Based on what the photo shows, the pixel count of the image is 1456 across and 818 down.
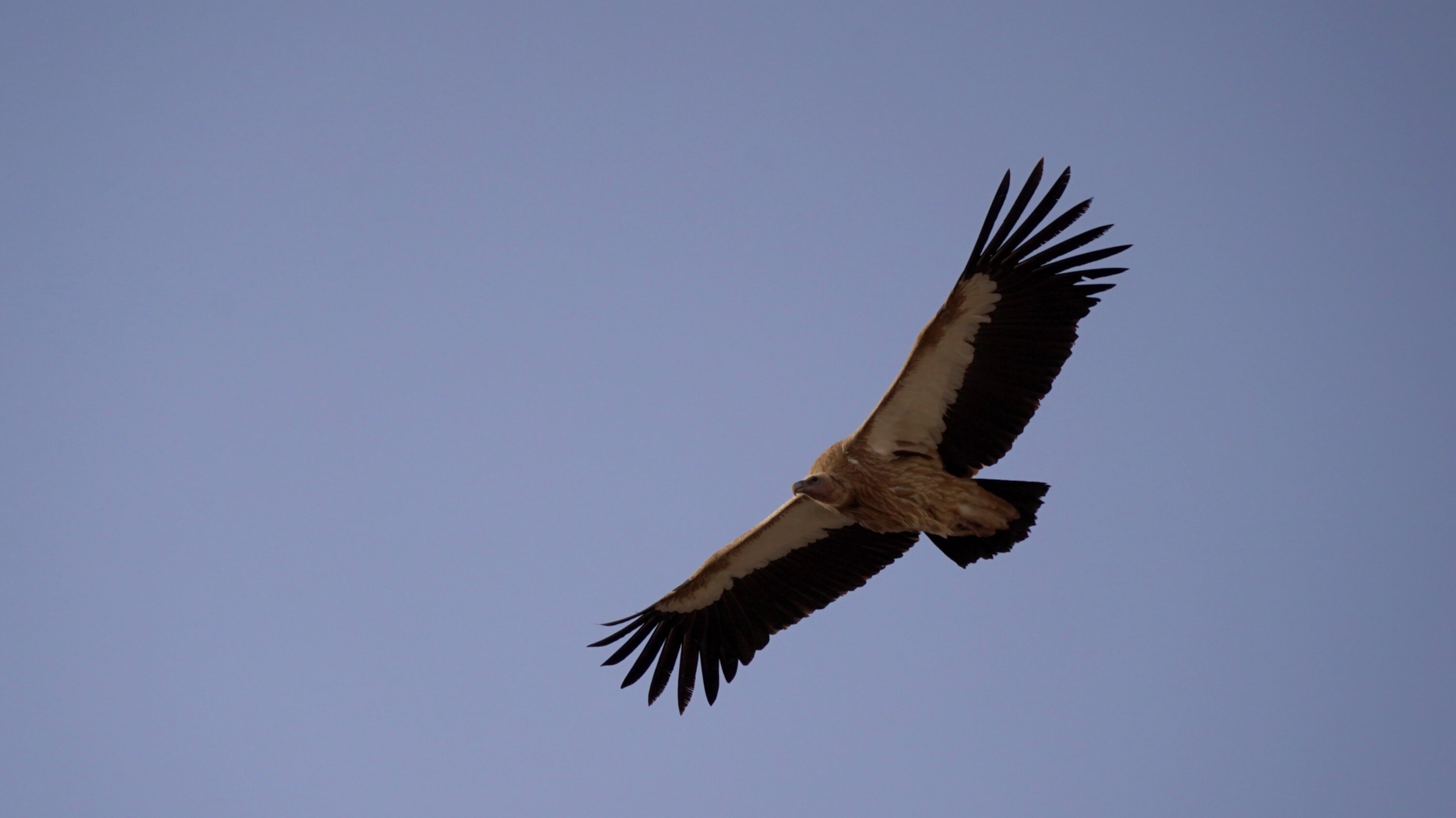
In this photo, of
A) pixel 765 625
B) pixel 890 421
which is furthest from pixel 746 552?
pixel 890 421

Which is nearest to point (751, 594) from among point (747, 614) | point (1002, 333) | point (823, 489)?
point (747, 614)

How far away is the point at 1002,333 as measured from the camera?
11.7 m

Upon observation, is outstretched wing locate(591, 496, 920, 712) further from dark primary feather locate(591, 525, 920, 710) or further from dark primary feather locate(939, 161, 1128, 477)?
dark primary feather locate(939, 161, 1128, 477)

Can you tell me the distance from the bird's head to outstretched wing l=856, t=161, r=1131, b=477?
632 millimetres

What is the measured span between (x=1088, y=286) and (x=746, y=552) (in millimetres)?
4583

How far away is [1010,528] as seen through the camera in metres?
12.0

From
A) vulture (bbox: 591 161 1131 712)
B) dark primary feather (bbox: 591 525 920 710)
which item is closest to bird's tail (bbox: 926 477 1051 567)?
vulture (bbox: 591 161 1131 712)

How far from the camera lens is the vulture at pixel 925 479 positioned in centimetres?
1155

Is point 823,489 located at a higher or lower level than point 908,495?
higher

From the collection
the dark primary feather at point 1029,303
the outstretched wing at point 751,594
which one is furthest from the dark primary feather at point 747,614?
the dark primary feather at point 1029,303

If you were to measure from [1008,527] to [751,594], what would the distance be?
3.16 m

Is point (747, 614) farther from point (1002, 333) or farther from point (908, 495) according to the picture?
point (1002, 333)

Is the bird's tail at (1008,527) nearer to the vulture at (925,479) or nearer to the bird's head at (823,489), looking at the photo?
the vulture at (925,479)

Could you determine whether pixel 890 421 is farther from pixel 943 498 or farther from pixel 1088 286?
pixel 1088 286
